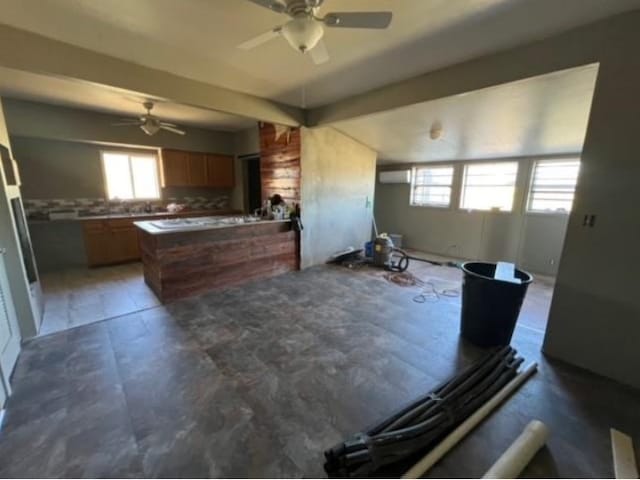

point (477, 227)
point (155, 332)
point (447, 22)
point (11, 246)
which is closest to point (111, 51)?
point (11, 246)

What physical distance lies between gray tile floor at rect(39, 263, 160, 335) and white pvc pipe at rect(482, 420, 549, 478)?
3.50 metres

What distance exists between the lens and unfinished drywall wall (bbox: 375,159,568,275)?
15.6 ft

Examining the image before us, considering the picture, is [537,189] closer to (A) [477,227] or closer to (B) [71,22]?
(A) [477,227]

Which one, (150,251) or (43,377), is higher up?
(150,251)

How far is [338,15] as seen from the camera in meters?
1.63

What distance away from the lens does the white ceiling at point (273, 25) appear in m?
1.86

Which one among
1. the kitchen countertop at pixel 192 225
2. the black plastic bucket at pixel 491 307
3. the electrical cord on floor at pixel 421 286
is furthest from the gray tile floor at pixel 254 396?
the kitchen countertop at pixel 192 225

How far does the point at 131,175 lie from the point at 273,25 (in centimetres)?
474

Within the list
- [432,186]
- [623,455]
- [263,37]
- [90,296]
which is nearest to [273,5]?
→ [263,37]

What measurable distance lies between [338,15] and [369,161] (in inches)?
161

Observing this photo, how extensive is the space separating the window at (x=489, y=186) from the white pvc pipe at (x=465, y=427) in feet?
13.2

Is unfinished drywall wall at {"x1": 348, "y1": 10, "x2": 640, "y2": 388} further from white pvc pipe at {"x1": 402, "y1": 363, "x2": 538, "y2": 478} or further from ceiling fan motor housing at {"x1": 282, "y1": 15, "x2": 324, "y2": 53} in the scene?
ceiling fan motor housing at {"x1": 282, "y1": 15, "x2": 324, "y2": 53}

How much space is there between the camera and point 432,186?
20.7ft

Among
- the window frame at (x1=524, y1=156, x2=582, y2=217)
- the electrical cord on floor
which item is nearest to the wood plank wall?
the electrical cord on floor
